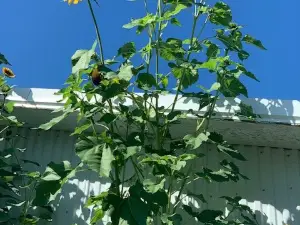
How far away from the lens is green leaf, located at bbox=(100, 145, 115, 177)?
80.1 inches

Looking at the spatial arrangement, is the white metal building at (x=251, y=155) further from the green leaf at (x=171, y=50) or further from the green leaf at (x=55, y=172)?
the green leaf at (x=55, y=172)

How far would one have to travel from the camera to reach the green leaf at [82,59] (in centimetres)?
231

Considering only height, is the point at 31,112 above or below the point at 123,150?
above

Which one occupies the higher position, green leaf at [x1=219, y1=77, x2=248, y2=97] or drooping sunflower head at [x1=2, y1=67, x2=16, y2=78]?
drooping sunflower head at [x1=2, y1=67, x2=16, y2=78]

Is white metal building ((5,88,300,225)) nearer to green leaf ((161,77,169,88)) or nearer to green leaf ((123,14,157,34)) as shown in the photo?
green leaf ((161,77,169,88))

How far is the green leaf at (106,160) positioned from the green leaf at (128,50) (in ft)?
2.26

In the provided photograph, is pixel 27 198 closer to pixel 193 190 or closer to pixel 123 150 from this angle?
pixel 193 190

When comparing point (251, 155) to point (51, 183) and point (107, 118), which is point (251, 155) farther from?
point (51, 183)

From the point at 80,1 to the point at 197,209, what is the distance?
154cm

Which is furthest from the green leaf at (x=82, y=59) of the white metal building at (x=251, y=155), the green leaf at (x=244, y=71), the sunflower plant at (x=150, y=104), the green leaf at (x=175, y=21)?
the white metal building at (x=251, y=155)

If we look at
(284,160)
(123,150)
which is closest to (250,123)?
(284,160)

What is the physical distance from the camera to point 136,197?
2178 mm

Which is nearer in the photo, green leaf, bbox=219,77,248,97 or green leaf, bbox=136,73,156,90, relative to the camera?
green leaf, bbox=136,73,156,90

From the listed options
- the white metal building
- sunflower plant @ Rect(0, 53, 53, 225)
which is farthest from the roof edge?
sunflower plant @ Rect(0, 53, 53, 225)
